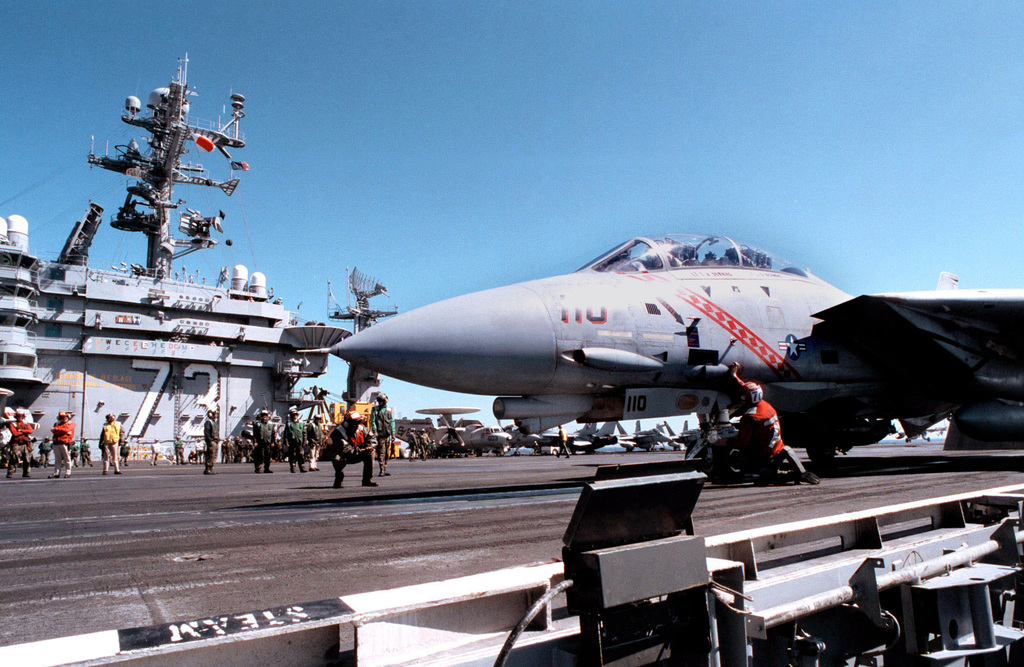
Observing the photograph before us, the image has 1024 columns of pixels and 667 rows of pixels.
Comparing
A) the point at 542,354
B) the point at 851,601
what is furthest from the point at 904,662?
the point at 542,354

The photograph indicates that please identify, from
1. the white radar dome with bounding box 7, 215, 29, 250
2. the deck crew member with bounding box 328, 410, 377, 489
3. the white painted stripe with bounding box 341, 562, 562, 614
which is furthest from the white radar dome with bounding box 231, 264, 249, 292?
the white painted stripe with bounding box 341, 562, 562, 614

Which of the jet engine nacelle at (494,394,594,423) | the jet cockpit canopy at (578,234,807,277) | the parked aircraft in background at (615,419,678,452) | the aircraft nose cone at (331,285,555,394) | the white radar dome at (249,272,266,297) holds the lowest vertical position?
the parked aircraft in background at (615,419,678,452)

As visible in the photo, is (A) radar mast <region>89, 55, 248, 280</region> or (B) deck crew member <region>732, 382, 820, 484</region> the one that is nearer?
(B) deck crew member <region>732, 382, 820, 484</region>

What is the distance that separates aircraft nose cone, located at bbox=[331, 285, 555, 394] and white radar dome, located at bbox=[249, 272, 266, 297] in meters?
40.5

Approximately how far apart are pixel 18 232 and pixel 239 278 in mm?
→ 12544

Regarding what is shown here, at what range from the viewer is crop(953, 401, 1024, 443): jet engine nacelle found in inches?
350

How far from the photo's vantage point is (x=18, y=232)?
32.3m

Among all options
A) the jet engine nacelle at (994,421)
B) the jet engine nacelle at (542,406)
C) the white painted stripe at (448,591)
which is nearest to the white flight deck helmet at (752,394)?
the jet engine nacelle at (542,406)

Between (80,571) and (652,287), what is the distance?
6145mm

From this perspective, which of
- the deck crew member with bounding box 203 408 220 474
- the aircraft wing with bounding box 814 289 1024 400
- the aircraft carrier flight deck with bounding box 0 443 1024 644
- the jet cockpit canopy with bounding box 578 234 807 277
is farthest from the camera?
the deck crew member with bounding box 203 408 220 474

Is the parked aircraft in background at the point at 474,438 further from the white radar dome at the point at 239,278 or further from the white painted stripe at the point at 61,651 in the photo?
the white painted stripe at the point at 61,651

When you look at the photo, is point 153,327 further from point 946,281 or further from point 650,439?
point 946,281

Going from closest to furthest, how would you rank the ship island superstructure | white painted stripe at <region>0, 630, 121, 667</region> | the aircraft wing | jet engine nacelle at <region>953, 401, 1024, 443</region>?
white painted stripe at <region>0, 630, 121, 667</region>, the aircraft wing, jet engine nacelle at <region>953, 401, 1024, 443</region>, the ship island superstructure

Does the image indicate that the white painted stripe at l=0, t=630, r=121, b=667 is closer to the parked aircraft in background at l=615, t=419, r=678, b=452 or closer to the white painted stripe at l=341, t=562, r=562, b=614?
the white painted stripe at l=341, t=562, r=562, b=614
